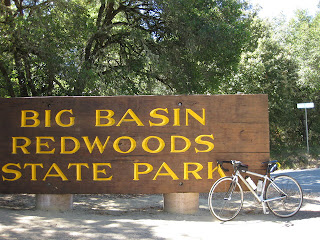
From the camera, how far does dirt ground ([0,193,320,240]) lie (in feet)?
17.6

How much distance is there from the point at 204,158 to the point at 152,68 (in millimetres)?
6949

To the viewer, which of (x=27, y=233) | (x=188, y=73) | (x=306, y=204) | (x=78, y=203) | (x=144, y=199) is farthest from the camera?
(x=188, y=73)

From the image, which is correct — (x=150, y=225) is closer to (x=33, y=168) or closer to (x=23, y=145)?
(x=33, y=168)

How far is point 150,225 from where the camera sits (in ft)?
20.0

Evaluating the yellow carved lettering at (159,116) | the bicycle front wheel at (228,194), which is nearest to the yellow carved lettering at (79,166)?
the yellow carved lettering at (159,116)

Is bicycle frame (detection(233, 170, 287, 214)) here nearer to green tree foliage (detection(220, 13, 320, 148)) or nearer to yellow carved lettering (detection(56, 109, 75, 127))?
yellow carved lettering (detection(56, 109, 75, 127))

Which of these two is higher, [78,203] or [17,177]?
[17,177]

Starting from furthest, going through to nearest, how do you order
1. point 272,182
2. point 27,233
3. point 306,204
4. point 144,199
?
point 144,199 → point 306,204 → point 272,182 → point 27,233

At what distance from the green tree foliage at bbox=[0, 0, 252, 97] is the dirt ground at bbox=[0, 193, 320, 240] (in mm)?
5290

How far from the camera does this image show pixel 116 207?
8906mm

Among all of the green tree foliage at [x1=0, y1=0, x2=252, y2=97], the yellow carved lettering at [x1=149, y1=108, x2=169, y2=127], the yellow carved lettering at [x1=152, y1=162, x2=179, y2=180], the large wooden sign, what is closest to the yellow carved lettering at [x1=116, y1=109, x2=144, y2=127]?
the large wooden sign

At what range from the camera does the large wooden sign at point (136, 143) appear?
7.29 meters

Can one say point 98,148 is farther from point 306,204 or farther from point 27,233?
point 306,204

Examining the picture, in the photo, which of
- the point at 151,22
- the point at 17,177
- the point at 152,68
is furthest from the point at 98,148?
the point at 151,22
